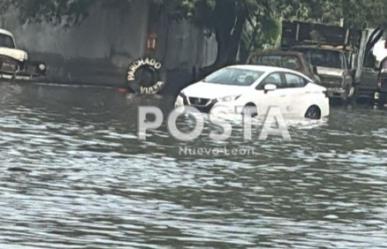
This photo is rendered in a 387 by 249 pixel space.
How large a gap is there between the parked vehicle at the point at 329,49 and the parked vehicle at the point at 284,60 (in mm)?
2339

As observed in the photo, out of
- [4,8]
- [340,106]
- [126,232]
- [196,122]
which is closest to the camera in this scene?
[126,232]

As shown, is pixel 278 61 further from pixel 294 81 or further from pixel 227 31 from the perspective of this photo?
pixel 294 81

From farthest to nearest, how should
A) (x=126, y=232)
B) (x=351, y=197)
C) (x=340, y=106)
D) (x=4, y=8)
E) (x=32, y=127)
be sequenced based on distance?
(x=4, y=8), (x=340, y=106), (x=32, y=127), (x=351, y=197), (x=126, y=232)

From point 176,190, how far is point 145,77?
969 inches

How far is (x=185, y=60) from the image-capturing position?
155ft

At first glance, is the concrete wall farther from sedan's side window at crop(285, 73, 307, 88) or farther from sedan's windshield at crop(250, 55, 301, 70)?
sedan's side window at crop(285, 73, 307, 88)

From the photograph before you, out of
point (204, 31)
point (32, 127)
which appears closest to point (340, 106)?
point (204, 31)

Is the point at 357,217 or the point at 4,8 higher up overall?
the point at 4,8

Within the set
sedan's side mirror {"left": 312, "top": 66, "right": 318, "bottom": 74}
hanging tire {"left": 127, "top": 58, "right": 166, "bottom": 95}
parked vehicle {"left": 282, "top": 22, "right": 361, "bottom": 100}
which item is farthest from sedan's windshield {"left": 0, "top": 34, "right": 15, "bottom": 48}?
sedan's side mirror {"left": 312, "top": 66, "right": 318, "bottom": 74}

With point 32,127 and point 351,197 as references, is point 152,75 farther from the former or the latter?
point 351,197

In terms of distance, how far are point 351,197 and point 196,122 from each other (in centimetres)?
1031

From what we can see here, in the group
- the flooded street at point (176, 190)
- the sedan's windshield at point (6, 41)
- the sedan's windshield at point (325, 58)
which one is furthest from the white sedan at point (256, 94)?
the sedan's windshield at point (6, 41)

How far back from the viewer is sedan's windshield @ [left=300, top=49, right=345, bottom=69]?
39.5 metres

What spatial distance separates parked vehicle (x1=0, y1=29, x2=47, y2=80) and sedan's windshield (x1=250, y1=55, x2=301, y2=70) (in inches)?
291
